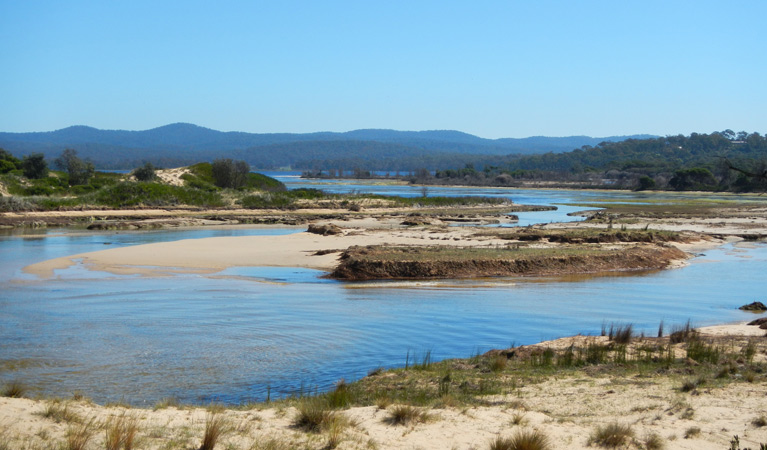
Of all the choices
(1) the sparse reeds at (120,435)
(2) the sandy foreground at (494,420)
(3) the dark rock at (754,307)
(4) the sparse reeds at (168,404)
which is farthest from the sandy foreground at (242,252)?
(1) the sparse reeds at (120,435)

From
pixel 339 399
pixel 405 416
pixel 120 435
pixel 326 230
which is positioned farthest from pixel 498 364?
pixel 326 230

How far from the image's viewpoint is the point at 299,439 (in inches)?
257

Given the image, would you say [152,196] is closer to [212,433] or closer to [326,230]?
[326,230]

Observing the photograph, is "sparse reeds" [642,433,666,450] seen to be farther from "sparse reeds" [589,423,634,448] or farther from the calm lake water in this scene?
the calm lake water

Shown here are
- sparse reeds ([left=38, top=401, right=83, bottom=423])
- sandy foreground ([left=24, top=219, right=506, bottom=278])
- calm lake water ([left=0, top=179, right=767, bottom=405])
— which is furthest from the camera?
sandy foreground ([left=24, top=219, right=506, bottom=278])

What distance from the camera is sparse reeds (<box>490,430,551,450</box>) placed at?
19.7ft

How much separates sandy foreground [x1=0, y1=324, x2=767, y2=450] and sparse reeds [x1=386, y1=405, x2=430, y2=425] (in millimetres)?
60

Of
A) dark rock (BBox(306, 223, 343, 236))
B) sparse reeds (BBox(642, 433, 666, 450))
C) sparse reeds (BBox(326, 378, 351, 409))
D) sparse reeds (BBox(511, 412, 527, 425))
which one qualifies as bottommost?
dark rock (BBox(306, 223, 343, 236))

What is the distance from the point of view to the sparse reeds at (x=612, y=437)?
6348 mm

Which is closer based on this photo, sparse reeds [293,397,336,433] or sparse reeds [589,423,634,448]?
sparse reeds [589,423,634,448]

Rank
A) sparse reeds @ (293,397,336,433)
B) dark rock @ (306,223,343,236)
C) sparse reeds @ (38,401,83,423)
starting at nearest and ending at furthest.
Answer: sparse reeds @ (38,401,83,423) → sparse reeds @ (293,397,336,433) → dark rock @ (306,223,343,236)

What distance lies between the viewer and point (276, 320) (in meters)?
14.2

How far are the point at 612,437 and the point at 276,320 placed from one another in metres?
8.97

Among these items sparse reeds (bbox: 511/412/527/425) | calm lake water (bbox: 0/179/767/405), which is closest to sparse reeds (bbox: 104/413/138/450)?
calm lake water (bbox: 0/179/767/405)
